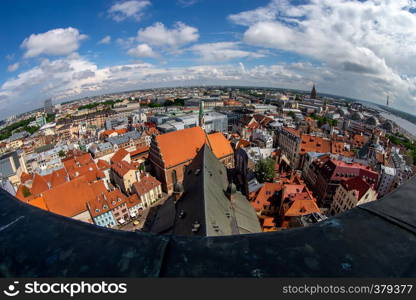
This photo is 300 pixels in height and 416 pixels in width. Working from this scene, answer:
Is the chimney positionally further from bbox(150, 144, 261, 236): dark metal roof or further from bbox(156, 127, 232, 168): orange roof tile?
bbox(156, 127, 232, 168): orange roof tile

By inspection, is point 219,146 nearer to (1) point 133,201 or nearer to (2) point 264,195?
(2) point 264,195

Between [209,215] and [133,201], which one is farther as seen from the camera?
[133,201]

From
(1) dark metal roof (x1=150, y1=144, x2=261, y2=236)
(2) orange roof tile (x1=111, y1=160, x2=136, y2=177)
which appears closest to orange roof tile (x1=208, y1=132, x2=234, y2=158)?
(1) dark metal roof (x1=150, y1=144, x2=261, y2=236)

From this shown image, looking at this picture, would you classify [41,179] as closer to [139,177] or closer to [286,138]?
[139,177]

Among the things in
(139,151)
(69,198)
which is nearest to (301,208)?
(69,198)

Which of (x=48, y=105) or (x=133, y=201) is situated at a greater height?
A: (x=48, y=105)

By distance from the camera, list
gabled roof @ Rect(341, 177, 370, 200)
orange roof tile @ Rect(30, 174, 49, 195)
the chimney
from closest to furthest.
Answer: the chimney < gabled roof @ Rect(341, 177, 370, 200) < orange roof tile @ Rect(30, 174, 49, 195)

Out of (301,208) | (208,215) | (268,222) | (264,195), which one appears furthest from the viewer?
(264,195)

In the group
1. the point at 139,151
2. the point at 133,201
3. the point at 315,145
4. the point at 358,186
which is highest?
the point at 315,145

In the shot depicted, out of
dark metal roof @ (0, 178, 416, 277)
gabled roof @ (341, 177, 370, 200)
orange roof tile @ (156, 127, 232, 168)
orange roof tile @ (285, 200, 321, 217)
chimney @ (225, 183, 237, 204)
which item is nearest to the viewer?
dark metal roof @ (0, 178, 416, 277)
